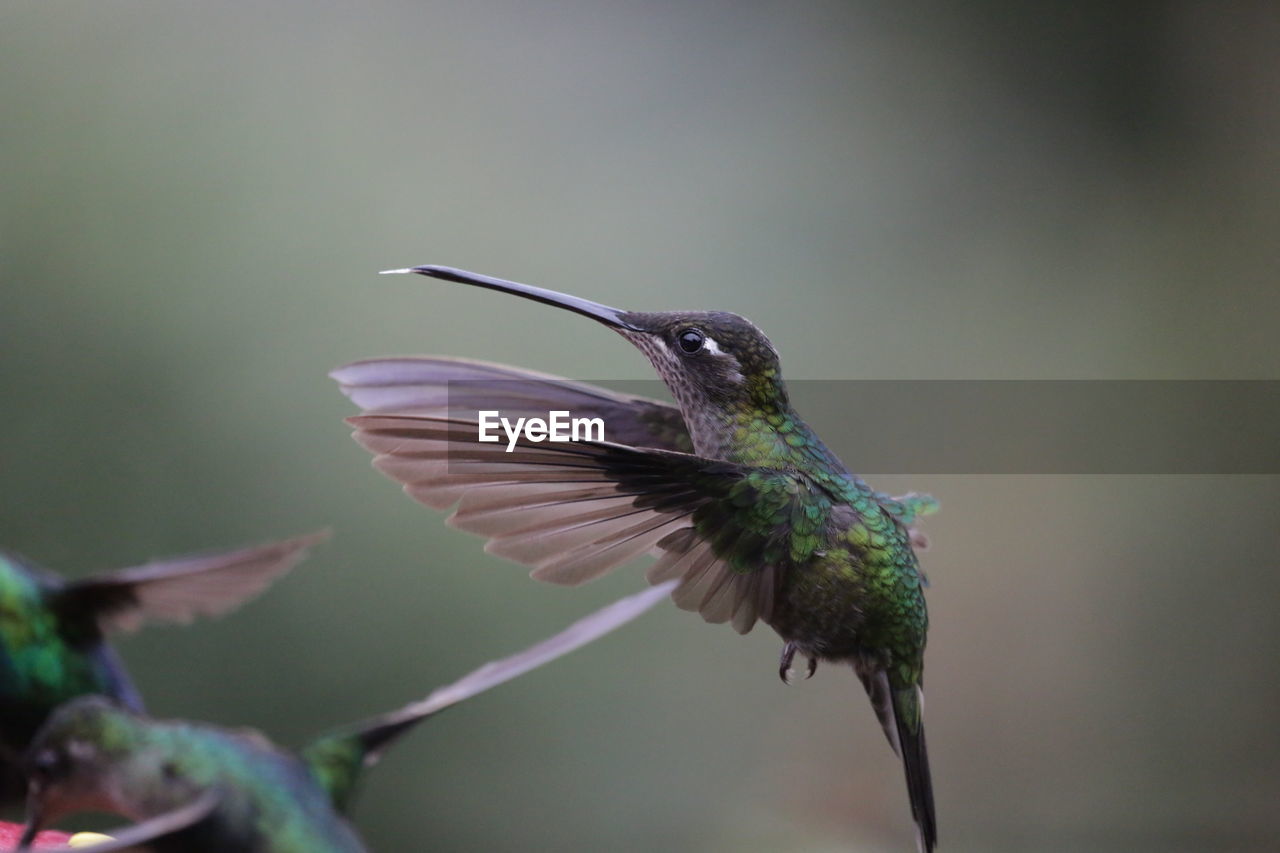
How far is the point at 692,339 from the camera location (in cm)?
56

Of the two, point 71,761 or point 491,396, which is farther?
point 491,396

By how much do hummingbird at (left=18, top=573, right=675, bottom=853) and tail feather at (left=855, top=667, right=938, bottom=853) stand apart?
0.63 feet

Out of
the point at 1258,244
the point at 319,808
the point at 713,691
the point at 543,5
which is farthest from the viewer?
the point at 1258,244

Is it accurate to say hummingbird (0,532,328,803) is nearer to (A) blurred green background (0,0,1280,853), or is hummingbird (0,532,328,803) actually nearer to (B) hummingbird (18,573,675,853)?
(B) hummingbird (18,573,675,853)

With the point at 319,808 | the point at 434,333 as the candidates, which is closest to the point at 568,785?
the point at 434,333

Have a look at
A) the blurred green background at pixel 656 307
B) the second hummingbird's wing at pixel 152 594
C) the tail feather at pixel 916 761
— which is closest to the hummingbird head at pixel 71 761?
the second hummingbird's wing at pixel 152 594

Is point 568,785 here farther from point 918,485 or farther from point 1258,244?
point 1258,244

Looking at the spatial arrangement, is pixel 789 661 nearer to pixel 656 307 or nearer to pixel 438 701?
pixel 438 701

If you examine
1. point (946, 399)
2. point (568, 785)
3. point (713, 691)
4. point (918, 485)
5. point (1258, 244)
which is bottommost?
point (568, 785)

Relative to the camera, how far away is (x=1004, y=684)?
6.96 ft

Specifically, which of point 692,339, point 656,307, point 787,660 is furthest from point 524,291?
point 656,307

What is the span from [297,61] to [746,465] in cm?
163

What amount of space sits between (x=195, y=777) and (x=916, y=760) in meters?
0.34

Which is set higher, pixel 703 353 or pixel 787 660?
pixel 703 353
